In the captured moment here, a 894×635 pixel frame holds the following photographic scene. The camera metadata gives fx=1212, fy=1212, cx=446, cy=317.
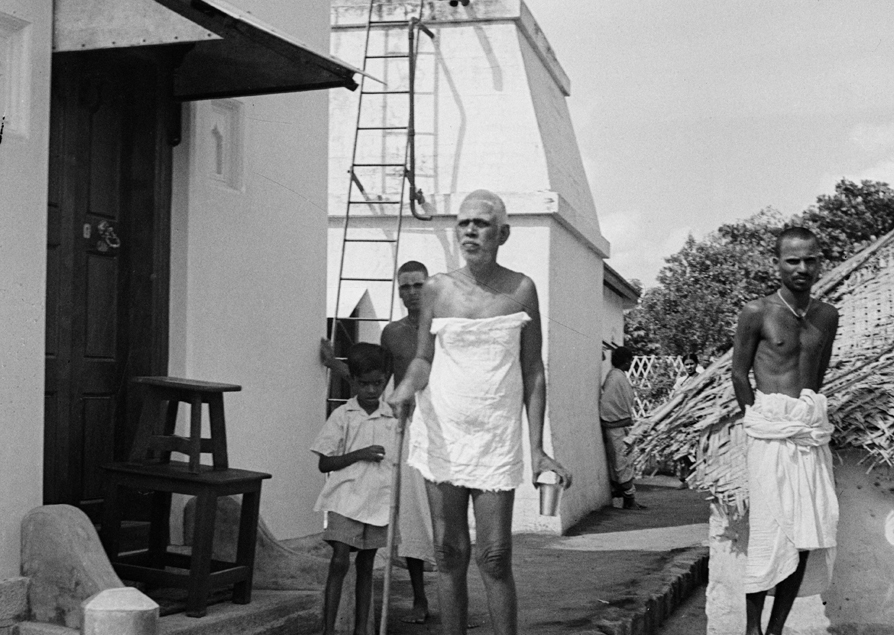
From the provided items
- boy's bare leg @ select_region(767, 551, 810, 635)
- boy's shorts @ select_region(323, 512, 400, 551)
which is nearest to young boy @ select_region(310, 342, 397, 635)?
boy's shorts @ select_region(323, 512, 400, 551)

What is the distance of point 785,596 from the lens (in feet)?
19.6

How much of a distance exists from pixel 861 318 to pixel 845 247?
23684 millimetres

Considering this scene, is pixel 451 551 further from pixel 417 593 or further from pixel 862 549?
pixel 862 549

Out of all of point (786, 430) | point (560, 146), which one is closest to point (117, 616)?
point (786, 430)

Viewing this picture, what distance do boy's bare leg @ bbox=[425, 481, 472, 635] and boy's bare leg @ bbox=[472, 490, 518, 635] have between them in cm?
10

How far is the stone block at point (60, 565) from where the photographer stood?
4.95 metres

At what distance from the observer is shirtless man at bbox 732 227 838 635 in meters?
5.89

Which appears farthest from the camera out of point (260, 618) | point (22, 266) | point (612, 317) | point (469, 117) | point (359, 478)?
point (612, 317)

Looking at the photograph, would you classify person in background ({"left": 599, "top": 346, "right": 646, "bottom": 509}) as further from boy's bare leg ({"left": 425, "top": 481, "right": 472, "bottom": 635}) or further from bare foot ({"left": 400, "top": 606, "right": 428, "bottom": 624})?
boy's bare leg ({"left": 425, "top": 481, "right": 472, "bottom": 635})

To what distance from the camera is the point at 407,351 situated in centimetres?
664

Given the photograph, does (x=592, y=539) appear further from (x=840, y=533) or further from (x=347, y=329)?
(x=840, y=533)

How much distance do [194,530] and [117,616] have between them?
1.79 m

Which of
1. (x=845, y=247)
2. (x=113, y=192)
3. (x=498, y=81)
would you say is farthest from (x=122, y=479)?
(x=845, y=247)

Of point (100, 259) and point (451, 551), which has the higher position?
point (100, 259)
